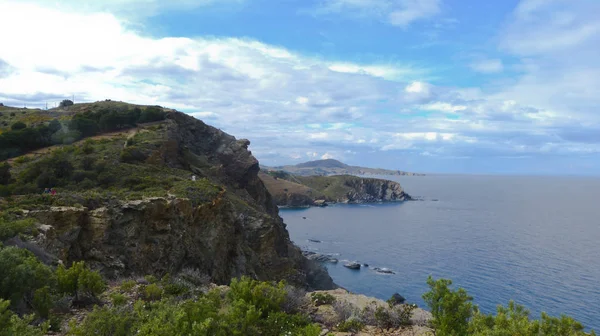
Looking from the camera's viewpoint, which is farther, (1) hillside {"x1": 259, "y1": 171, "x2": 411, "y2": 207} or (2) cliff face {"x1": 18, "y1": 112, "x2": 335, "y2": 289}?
(1) hillside {"x1": 259, "y1": 171, "x2": 411, "y2": 207}

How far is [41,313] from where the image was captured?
8445 millimetres

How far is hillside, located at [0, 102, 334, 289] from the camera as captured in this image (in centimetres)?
1678

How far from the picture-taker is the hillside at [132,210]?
55.1ft

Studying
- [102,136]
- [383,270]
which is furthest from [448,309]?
[383,270]

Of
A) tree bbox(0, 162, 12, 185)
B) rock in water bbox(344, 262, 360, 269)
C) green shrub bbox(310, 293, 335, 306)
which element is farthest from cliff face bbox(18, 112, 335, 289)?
rock in water bbox(344, 262, 360, 269)

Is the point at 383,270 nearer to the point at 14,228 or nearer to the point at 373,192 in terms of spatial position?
the point at 14,228

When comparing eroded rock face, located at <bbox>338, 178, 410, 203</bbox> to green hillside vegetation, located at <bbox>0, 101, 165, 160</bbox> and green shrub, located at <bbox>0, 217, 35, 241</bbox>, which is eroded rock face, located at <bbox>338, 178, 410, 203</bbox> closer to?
green hillside vegetation, located at <bbox>0, 101, 165, 160</bbox>

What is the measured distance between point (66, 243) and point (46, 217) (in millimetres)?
1637

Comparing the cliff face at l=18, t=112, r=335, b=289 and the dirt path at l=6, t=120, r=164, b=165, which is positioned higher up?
the dirt path at l=6, t=120, r=164, b=165

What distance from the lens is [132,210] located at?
64.8 ft

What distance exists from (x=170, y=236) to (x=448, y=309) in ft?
53.3

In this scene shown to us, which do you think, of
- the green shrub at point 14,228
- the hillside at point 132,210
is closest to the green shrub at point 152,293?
the hillside at point 132,210

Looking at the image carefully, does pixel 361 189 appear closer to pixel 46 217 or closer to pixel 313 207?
pixel 313 207

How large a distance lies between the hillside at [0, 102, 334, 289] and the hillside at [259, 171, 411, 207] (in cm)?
9742
